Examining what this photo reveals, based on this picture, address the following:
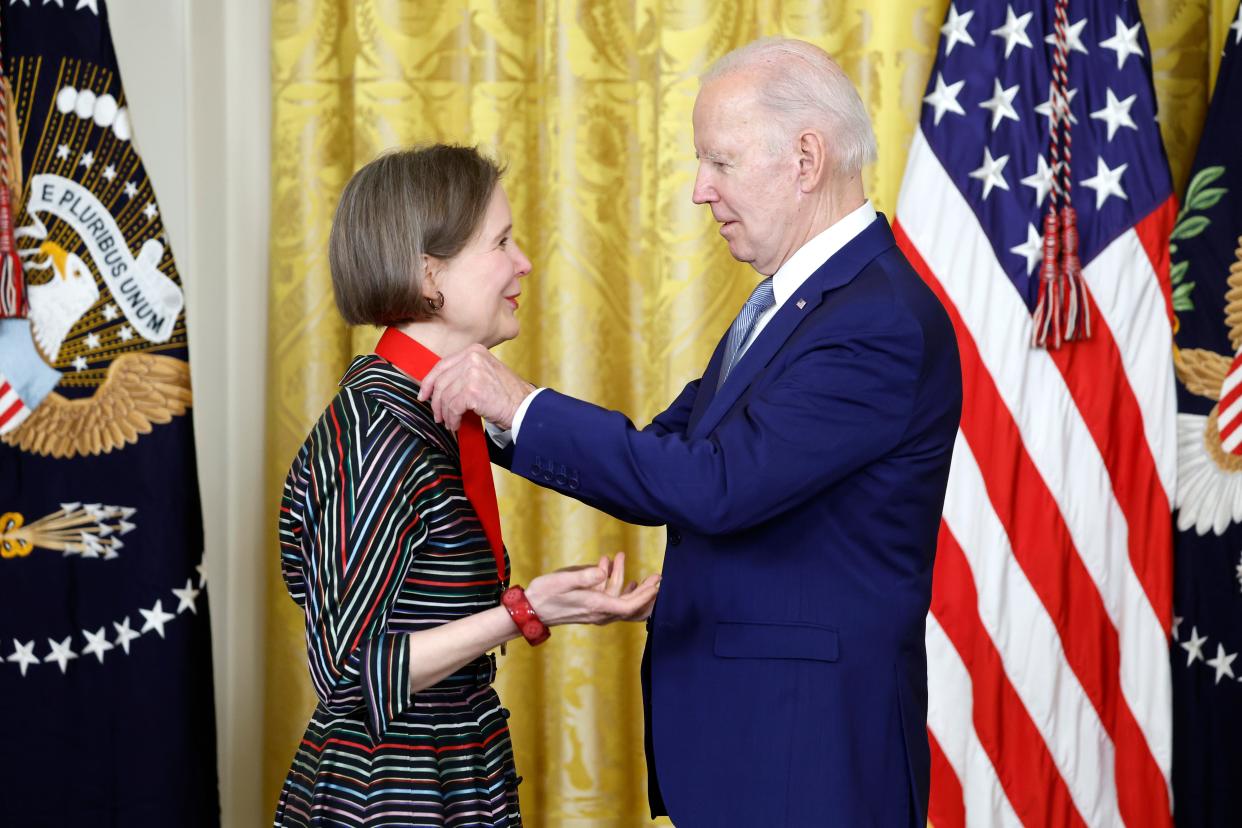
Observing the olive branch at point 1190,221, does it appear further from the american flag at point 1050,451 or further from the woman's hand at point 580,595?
the woman's hand at point 580,595

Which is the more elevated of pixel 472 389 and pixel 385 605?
pixel 472 389

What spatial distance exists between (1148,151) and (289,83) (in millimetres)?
2169

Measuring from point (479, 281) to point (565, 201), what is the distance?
1565mm

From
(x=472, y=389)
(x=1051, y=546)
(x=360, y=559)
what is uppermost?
(x=472, y=389)

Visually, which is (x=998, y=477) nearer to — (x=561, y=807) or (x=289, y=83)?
(x=561, y=807)

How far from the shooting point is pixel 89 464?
2.92m

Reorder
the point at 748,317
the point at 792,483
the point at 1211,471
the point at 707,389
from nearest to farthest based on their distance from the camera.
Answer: the point at 792,483, the point at 748,317, the point at 707,389, the point at 1211,471

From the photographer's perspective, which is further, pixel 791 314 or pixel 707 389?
pixel 707 389

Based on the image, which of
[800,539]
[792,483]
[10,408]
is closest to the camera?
[792,483]

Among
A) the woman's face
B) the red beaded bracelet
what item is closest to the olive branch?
the woman's face

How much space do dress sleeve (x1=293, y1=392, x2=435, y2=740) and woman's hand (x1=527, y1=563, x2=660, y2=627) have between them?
0.19 metres

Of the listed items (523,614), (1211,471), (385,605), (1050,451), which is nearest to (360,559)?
(385,605)

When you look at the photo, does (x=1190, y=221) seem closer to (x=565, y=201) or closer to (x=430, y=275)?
(x=565, y=201)

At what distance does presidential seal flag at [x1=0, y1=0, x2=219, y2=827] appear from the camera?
285cm
